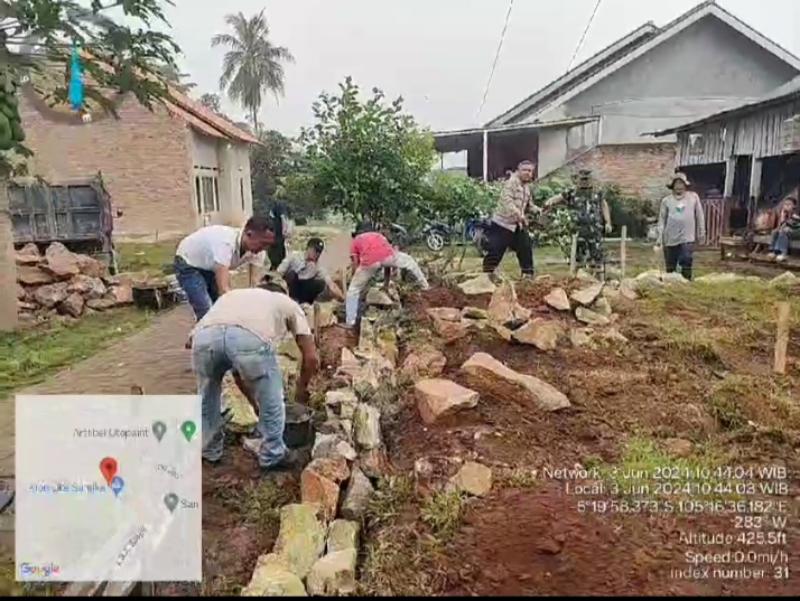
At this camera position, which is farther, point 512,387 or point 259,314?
point 512,387

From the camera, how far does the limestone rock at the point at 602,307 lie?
6.48 metres

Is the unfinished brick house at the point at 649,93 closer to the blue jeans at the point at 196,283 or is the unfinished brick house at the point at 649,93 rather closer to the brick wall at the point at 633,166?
the brick wall at the point at 633,166

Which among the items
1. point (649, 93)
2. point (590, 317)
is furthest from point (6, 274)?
point (649, 93)

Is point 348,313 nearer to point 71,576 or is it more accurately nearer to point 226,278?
point 226,278

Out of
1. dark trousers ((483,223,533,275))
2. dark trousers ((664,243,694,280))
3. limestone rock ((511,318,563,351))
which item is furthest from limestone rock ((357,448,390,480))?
dark trousers ((664,243,694,280))

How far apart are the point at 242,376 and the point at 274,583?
1409mm

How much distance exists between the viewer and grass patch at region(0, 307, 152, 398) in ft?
21.2

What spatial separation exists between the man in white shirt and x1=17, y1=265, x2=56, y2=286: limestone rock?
19.7 ft

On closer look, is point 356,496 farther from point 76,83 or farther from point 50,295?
point 50,295

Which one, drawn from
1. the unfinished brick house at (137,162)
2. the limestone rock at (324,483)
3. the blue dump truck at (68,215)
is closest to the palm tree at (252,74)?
the unfinished brick house at (137,162)

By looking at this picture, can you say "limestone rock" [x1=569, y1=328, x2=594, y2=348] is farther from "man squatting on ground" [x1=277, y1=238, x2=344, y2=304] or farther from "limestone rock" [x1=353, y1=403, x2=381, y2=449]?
"man squatting on ground" [x1=277, y1=238, x2=344, y2=304]

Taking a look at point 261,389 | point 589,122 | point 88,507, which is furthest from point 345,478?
point 589,122

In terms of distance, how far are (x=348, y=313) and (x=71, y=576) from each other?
14.7ft

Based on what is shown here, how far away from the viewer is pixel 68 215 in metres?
12.2
